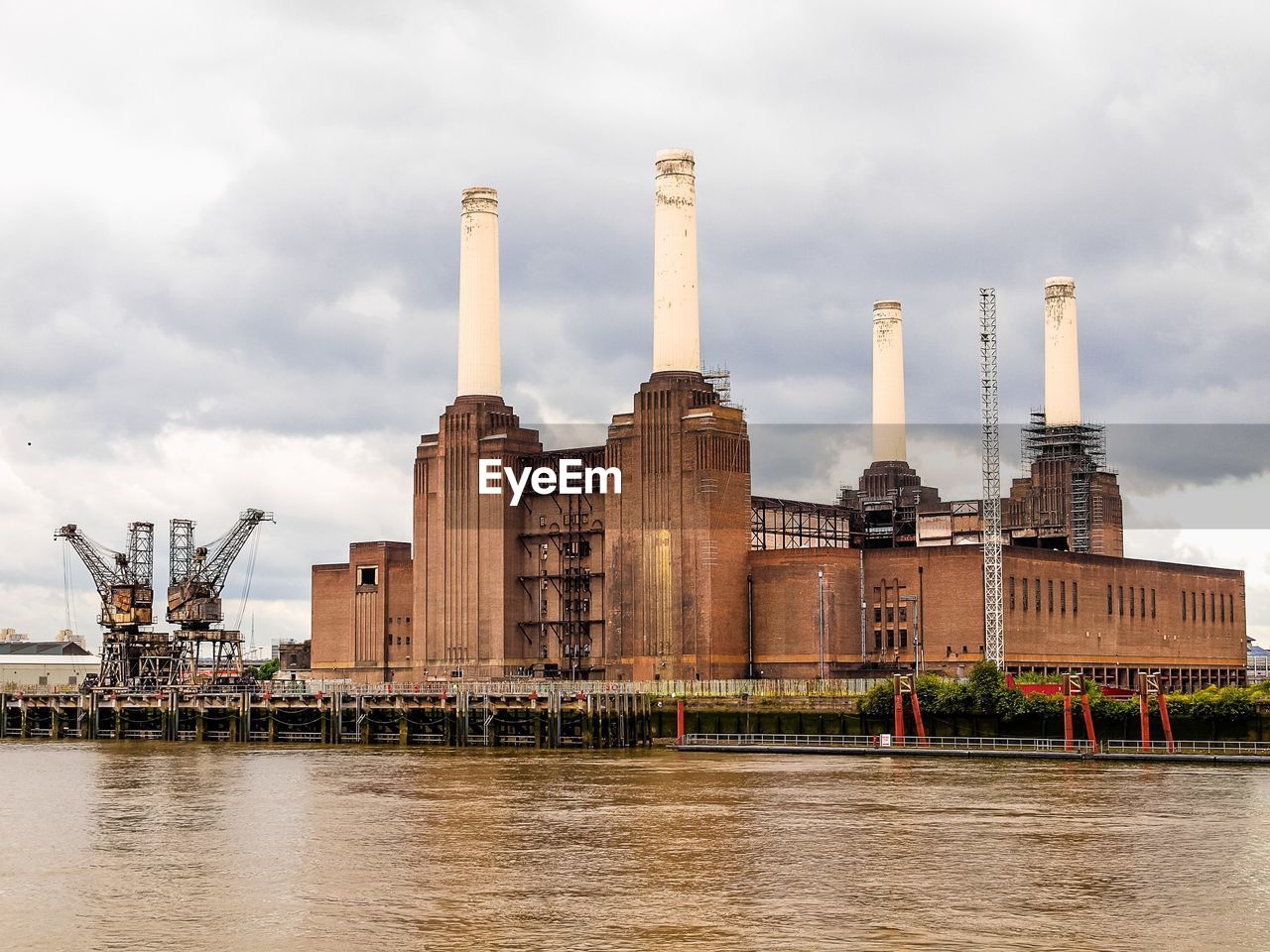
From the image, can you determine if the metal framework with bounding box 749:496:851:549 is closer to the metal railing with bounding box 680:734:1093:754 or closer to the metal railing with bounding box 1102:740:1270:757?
the metal railing with bounding box 680:734:1093:754

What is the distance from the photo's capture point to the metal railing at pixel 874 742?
90.2 metres

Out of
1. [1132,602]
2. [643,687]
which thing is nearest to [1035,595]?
[1132,602]

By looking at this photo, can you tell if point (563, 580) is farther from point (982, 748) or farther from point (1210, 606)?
point (1210, 606)

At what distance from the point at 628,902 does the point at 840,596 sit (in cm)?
7819

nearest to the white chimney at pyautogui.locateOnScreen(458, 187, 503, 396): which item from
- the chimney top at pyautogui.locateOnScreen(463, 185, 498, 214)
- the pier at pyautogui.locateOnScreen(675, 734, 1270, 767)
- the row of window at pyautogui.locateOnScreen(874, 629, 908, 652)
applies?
the chimney top at pyautogui.locateOnScreen(463, 185, 498, 214)

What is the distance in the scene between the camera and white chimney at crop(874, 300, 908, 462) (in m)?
147

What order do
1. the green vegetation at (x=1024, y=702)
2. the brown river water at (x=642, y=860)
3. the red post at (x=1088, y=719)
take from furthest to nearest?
1. the green vegetation at (x=1024, y=702)
2. the red post at (x=1088, y=719)
3. the brown river water at (x=642, y=860)

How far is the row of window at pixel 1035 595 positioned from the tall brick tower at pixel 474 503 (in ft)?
112

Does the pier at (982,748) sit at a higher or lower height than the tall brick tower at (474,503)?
lower

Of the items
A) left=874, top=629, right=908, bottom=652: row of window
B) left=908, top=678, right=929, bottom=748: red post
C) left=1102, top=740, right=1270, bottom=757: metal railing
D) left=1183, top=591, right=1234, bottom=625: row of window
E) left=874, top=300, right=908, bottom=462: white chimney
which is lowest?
left=1102, top=740, right=1270, bottom=757: metal railing

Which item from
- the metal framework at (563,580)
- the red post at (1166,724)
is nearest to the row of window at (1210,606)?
the metal framework at (563,580)

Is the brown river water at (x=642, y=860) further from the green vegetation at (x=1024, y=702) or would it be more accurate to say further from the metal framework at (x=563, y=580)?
the metal framework at (x=563, y=580)

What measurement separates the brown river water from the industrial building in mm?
38560

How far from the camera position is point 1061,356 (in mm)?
144375
